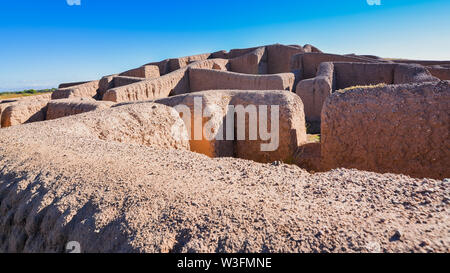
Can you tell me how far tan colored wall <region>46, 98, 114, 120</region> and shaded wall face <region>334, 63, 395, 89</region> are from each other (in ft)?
30.6

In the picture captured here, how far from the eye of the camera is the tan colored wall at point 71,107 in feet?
20.5

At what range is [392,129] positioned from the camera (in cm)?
445

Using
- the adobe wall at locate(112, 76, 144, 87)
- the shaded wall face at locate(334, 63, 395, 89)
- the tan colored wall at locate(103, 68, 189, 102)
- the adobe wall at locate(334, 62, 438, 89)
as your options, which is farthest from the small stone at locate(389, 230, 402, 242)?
the adobe wall at locate(112, 76, 144, 87)

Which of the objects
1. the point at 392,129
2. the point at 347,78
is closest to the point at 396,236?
the point at 392,129

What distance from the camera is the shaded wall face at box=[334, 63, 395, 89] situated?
10597 mm

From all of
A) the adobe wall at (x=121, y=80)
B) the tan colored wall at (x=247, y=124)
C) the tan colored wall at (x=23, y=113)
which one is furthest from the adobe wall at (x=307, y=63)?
the tan colored wall at (x=23, y=113)

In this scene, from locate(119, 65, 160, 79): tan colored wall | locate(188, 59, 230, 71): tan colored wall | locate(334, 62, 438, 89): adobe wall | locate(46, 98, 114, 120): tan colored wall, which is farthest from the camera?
locate(119, 65, 160, 79): tan colored wall

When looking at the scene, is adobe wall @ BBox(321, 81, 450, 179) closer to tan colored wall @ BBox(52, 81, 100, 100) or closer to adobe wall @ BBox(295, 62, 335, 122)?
adobe wall @ BBox(295, 62, 335, 122)

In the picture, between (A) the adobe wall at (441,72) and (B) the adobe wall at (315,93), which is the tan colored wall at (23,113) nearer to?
(B) the adobe wall at (315,93)

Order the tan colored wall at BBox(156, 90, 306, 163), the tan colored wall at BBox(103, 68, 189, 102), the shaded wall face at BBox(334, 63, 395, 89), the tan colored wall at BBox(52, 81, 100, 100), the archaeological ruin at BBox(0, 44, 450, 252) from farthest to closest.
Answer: the shaded wall face at BBox(334, 63, 395, 89) → the tan colored wall at BBox(52, 81, 100, 100) → the tan colored wall at BBox(103, 68, 189, 102) → the tan colored wall at BBox(156, 90, 306, 163) → the archaeological ruin at BBox(0, 44, 450, 252)

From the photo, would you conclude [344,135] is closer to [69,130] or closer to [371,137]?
[371,137]

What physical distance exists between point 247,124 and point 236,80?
4687 mm

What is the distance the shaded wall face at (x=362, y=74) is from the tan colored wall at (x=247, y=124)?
6263 millimetres
